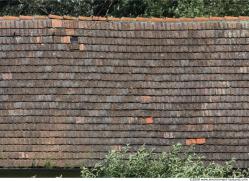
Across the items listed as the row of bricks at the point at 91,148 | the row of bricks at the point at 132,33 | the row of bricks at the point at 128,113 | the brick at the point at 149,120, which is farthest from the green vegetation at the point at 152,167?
the row of bricks at the point at 132,33

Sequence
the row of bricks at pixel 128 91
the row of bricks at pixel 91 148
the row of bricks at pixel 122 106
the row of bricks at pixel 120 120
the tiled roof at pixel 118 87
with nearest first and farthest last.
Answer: the row of bricks at pixel 91 148 < the tiled roof at pixel 118 87 < the row of bricks at pixel 120 120 < the row of bricks at pixel 122 106 < the row of bricks at pixel 128 91

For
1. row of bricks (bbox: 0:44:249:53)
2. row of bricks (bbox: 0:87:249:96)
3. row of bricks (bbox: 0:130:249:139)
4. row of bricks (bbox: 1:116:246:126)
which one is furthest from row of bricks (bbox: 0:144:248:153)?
row of bricks (bbox: 0:44:249:53)

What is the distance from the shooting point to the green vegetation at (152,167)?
9789 mm

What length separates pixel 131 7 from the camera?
22.3 m

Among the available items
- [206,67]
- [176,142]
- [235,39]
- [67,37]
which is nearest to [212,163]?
[176,142]

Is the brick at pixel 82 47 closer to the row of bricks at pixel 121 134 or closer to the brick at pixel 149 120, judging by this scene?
the row of bricks at pixel 121 134

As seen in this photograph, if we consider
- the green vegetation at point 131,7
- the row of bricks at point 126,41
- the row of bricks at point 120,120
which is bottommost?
the row of bricks at point 120,120

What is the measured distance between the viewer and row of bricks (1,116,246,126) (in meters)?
11.1

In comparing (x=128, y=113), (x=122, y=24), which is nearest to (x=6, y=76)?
(x=128, y=113)

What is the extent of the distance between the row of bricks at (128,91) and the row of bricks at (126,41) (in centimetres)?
115

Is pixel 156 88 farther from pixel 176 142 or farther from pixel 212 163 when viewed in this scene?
pixel 212 163

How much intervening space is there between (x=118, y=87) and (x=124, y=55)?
81 cm

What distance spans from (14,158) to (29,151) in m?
0.31

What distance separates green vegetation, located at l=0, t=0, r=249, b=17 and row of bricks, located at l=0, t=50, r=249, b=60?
22.9ft
